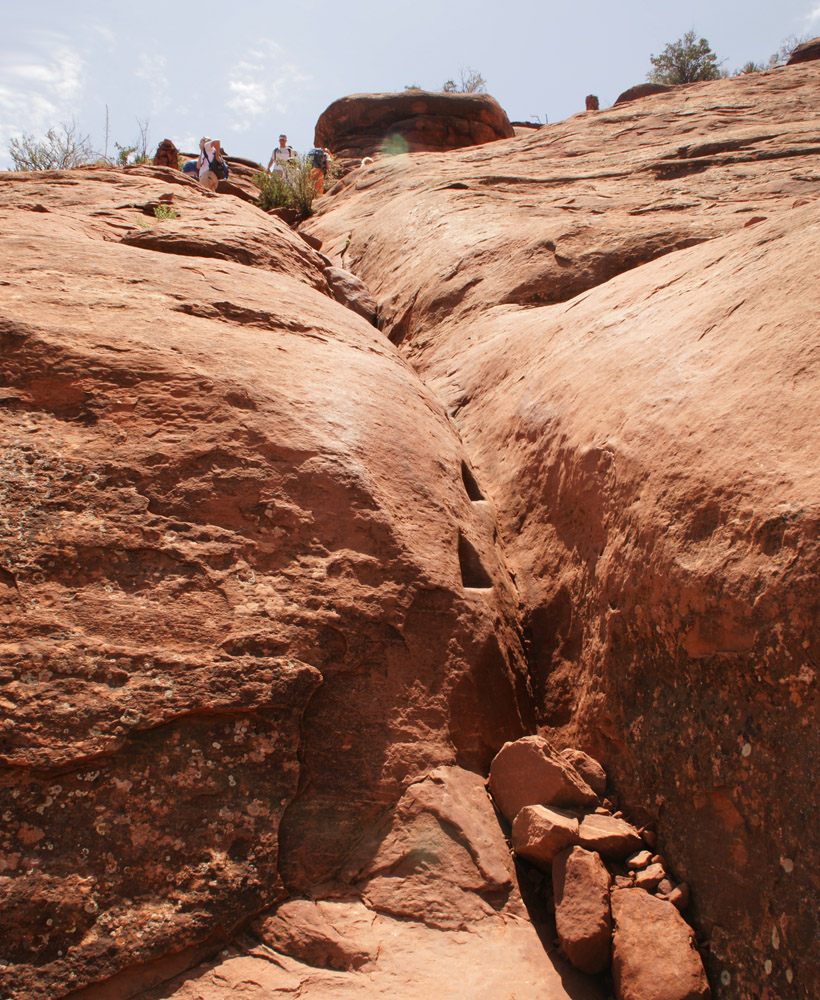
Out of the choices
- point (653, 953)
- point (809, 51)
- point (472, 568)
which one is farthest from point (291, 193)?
point (809, 51)

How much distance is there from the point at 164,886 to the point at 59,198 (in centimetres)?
409

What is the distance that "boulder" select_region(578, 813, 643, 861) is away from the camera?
2051 mm

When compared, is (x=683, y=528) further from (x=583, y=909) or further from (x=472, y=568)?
(x=583, y=909)

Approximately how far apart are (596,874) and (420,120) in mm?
15297

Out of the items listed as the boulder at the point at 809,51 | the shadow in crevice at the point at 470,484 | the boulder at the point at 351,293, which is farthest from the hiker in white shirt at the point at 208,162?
the boulder at the point at 809,51

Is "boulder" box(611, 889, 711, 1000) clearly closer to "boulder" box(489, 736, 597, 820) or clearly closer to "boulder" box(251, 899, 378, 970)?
"boulder" box(489, 736, 597, 820)

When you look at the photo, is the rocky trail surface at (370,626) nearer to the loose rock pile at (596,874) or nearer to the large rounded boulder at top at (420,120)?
the loose rock pile at (596,874)

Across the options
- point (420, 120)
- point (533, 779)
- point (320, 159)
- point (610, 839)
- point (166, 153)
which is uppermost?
point (420, 120)

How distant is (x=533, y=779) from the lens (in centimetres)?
219

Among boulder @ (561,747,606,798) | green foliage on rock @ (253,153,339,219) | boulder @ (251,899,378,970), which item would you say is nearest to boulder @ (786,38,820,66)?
green foliage on rock @ (253,153,339,219)

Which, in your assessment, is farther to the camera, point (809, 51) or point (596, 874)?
point (809, 51)

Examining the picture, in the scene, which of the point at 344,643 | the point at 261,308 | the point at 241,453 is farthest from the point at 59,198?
the point at 344,643

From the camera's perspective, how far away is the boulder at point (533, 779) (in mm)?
2170

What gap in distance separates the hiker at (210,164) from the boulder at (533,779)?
25.7ft
